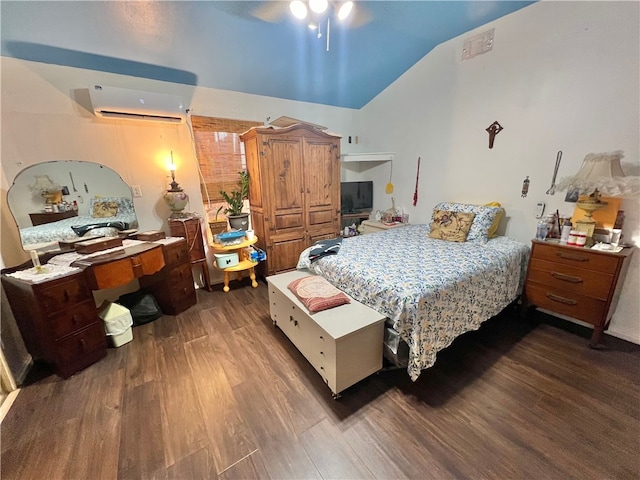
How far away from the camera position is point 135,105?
7.59 feet

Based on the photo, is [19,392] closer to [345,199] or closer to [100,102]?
[100,102]

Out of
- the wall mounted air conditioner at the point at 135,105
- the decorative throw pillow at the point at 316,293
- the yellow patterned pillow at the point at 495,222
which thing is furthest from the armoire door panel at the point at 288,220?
the yellow patterned pillow at the point at 495,222

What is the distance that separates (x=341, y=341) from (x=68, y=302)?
191 cm

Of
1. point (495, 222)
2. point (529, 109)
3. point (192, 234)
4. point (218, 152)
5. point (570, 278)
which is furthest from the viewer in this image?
point (218, 152)

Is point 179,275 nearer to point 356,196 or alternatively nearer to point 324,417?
point 324,417

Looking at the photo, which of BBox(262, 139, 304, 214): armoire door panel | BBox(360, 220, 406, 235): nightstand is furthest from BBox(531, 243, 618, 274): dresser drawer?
BBox(262, 139, 304, 214): armoire door panel

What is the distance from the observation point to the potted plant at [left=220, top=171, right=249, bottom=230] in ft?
9.80

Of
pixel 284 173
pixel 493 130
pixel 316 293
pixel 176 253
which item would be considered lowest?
pixel 316 293

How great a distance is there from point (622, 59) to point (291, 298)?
9.88ft

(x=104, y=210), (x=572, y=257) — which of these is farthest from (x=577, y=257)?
(x=104, y=210)

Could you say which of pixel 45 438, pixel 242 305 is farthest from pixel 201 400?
pixel 242 305

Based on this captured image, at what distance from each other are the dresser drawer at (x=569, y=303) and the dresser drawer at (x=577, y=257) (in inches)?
9.3

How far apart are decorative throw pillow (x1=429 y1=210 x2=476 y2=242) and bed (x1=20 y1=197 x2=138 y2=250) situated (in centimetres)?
316

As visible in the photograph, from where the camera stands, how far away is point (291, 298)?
1879mm
